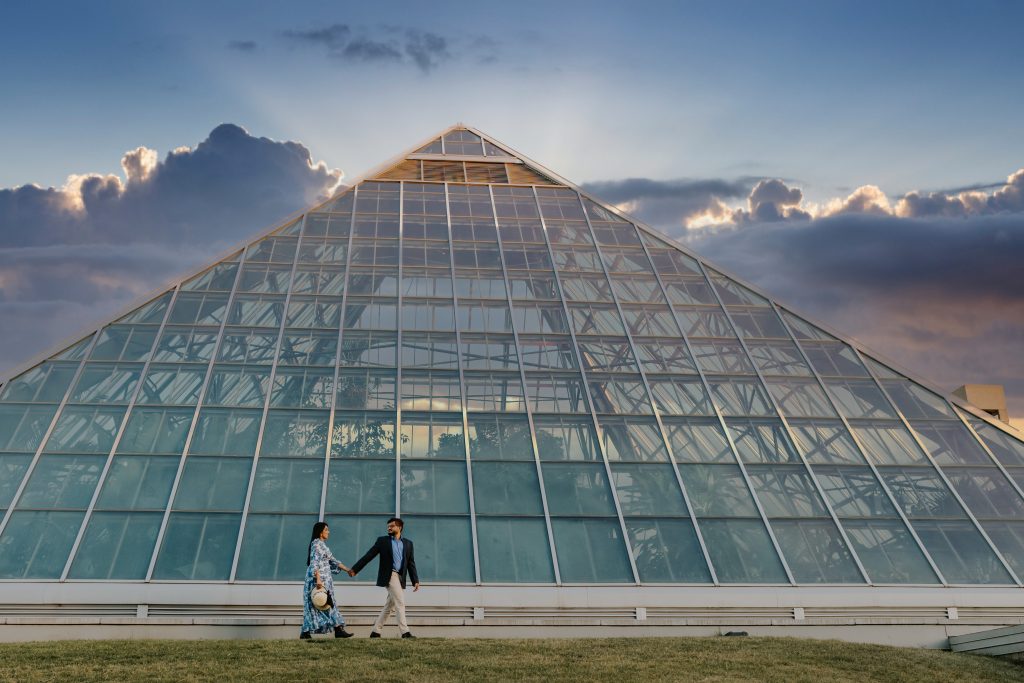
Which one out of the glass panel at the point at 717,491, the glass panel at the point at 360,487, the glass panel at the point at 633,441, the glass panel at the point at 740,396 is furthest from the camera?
the glass panel at the point at 740,396

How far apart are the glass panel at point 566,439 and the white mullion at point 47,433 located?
41.2ft

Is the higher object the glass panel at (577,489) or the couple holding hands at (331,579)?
the glass panel at (577,489)

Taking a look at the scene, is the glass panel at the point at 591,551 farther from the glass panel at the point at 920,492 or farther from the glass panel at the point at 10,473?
the glass panel at the point at 10,473

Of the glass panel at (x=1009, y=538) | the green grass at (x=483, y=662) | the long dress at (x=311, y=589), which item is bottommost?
the green grass at (x=483, y=662)

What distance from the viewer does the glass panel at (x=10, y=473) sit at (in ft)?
73.9

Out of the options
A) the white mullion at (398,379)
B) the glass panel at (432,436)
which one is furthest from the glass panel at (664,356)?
the white mullion at (398,379)

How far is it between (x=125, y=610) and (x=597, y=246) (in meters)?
20.4

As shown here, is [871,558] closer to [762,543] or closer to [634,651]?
[762,543]

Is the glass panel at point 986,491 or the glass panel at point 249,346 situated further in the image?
the glass panel at point 249,346

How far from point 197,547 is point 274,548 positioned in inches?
68.1

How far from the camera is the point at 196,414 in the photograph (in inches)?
993

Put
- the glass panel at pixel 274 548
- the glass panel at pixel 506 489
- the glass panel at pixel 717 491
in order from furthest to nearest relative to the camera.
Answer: the glass panel at pixel 717 491 < the glass panel at pixel 506 489 < the glass panel at pixel 274 548

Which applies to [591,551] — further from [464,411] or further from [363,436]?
[363,436]

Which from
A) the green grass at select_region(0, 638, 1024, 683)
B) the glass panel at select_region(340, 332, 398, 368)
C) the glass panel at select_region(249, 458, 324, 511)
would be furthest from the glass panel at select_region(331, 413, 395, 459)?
the green grass at select_region(0, 638, 1024, 683)
